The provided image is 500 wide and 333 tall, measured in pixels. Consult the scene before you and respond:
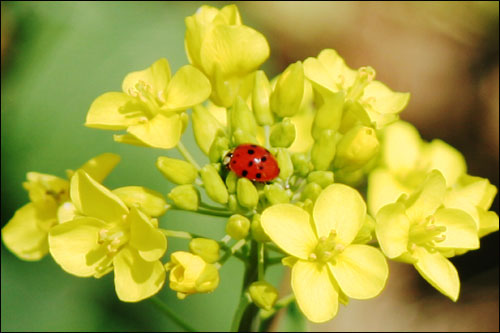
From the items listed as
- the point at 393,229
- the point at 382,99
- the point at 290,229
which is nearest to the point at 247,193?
the point at 290,229

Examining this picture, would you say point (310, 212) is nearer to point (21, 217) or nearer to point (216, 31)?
point (216, 31)

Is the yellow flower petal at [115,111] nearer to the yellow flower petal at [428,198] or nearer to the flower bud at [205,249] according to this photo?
the flower bud at [205,249]

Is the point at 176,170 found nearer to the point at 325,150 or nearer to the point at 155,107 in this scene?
the point at 155,107

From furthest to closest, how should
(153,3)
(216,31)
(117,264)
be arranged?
(153,3) → (216,31) → (117,264)

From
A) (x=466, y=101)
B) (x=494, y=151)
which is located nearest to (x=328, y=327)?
(x=494, y=151)

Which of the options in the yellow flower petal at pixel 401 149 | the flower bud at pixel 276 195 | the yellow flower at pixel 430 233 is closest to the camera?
the yellow flower at pixel 430 233

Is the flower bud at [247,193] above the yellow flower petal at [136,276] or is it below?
above

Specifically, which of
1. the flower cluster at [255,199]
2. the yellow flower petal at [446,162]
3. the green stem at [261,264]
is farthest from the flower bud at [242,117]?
the yellow flower petal at [446,162]
